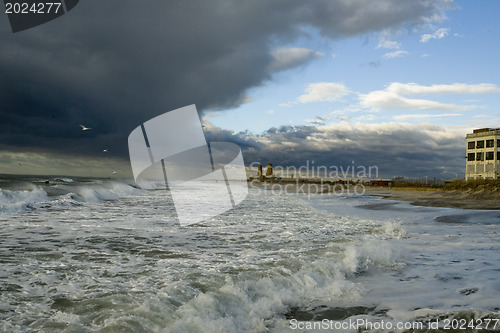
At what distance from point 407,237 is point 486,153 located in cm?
5684

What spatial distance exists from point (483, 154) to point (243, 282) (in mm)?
64739

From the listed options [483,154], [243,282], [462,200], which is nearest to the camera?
[243,282]

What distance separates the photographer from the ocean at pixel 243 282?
14.0 ft

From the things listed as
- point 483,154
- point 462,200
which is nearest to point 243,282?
point 462,200

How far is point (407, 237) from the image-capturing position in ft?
36.3

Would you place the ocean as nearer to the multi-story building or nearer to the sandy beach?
the sandy beach

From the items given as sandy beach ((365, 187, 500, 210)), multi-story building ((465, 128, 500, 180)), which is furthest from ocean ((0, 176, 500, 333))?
multi-story building ((465, 128, 500, 180))

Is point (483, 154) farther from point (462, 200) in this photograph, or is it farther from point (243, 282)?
point (243, 282)

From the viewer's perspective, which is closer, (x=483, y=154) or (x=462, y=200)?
(x=462, y=200)

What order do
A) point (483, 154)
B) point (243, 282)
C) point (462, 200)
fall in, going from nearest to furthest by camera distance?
point (243, 282), point (462, 200), point (483, 154)

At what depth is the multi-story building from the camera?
5412cm

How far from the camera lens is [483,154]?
56.7m

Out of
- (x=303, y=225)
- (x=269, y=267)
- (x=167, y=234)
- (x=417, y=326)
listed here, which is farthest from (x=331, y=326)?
(x=303, y=225)

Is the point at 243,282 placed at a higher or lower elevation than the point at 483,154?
lower
